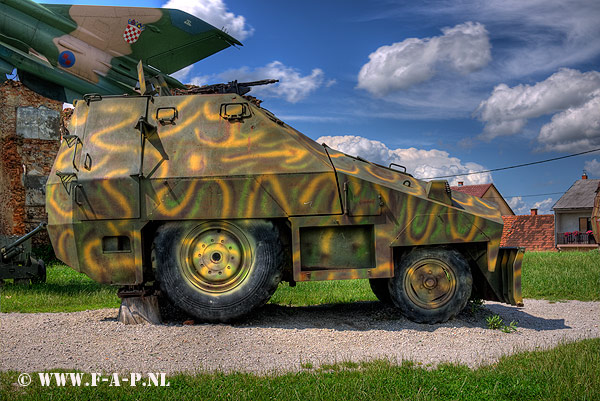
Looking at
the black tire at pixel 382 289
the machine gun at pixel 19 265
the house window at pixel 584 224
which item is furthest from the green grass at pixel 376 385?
the house window at pixel 584 224

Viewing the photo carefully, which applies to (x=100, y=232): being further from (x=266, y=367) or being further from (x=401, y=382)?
(x=401, y=382)

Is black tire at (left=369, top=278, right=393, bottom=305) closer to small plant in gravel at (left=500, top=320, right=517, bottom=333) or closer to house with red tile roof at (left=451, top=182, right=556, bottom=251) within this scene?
small plant in gravel at (left=500, top=320, right=517, bottom=333)

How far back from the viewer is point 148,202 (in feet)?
20.6

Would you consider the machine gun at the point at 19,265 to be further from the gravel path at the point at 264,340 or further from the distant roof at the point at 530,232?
the distant roof at the point at 530,232

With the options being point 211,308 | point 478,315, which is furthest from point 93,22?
point 478,315

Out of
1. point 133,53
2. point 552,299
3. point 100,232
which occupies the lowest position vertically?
point 552,299

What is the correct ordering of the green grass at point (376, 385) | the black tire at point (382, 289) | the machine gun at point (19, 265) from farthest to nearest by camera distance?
1. the machine gun at point (19, 265)
2. the black tire at point (382, 289)
3. the green grass at point (376, 385)

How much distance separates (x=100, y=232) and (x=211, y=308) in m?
1.51

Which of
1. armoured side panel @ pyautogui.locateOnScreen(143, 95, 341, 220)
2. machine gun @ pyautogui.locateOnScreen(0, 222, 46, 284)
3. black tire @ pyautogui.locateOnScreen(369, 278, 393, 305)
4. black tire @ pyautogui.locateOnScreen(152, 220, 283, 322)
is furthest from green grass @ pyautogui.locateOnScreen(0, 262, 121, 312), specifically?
black tire @ pyautogui.locateOnScreen(369, 278, 393, 305)

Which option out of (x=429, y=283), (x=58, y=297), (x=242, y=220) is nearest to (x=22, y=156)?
(x=58, y=297)

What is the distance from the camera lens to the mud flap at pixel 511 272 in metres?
6.49

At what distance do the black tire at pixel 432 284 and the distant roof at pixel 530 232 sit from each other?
33.0m

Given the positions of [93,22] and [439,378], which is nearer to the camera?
[439,378]

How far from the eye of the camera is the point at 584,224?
39.8 m
